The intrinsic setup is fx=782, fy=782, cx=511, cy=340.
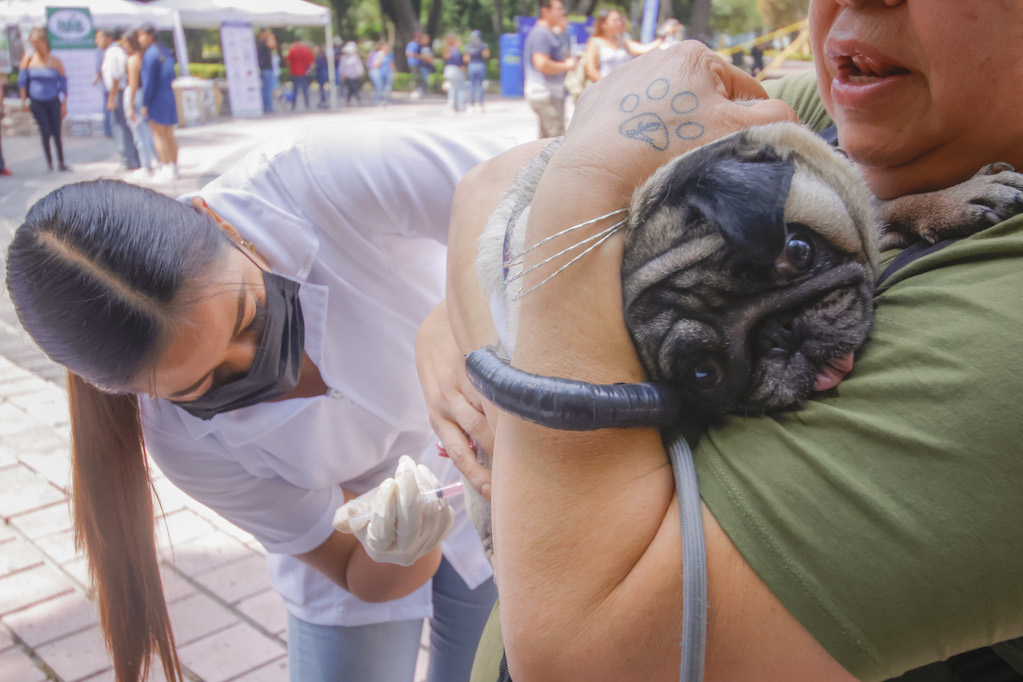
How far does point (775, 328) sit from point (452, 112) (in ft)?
78.6

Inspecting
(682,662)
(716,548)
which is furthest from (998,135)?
(682,662)

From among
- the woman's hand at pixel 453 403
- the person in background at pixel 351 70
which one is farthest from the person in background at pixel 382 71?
the woman's hand at pixel 453 403

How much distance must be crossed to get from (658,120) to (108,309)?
1.55 meters

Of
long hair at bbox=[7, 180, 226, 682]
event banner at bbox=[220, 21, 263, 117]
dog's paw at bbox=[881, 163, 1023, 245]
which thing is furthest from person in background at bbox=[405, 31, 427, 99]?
dog's paw at bbox=[881, 163, 1023, 245]

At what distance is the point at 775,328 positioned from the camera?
3.89 ft

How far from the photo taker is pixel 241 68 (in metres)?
21.2

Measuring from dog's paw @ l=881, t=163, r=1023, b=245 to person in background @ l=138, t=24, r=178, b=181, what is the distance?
42.2ft

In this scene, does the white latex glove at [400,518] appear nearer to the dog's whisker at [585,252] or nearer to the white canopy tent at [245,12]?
the dog's whisker at [585,252]

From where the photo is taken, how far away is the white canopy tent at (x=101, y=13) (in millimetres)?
17297

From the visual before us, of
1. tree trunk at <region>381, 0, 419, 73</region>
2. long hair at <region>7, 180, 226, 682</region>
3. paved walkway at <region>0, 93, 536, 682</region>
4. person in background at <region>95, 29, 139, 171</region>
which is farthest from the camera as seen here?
tree trunk at <region>381, 0, 419, 73</region>

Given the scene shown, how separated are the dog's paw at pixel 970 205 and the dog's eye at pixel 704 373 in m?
0.48

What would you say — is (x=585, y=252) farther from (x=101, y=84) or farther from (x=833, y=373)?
(x=101, y=84)

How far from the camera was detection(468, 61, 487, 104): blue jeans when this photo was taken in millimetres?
24103

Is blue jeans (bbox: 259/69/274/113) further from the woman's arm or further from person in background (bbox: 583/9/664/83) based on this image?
the woman's arm
